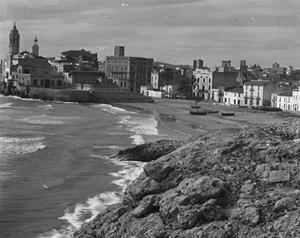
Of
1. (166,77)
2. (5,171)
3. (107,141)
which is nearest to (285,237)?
(5,171)

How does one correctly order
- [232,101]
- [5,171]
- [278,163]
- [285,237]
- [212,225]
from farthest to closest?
[232,101], [5,171], [278,163], [212,225], [285,237]

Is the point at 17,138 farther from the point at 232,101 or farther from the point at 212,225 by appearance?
the point at 232,101

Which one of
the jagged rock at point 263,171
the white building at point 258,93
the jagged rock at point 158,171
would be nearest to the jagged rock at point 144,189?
the jagged rock at point 158,171

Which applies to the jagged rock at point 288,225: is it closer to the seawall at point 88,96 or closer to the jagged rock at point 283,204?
the jagged rock at point 283,204

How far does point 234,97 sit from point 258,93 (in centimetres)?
673

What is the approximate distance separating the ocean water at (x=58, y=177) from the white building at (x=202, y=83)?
8710 centimetres

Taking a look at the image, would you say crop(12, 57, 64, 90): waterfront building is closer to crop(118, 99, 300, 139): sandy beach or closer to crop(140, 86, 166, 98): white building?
crop(140, 86, 166, 98): white building

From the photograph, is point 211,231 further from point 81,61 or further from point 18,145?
point 81,61

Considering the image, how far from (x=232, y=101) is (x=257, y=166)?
4179 inches

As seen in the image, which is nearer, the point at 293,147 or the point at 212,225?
the point at 212,225

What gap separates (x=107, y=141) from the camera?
41812 mm

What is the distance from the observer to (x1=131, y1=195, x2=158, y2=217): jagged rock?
1401 cm

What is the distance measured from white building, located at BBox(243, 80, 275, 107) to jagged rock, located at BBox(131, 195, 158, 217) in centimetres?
9934

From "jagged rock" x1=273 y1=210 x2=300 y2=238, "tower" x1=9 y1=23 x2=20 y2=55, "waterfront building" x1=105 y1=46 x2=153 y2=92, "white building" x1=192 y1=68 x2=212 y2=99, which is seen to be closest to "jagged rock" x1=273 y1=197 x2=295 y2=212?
"jagged rock" x1=273 y1=210 x2=300 y2=238
